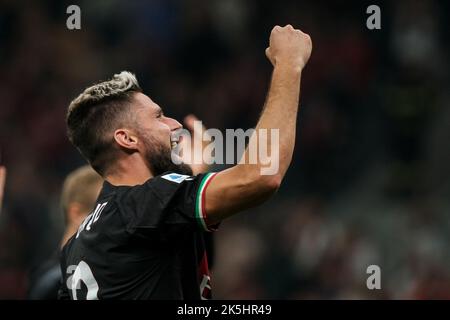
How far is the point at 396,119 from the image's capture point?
977 centimetres

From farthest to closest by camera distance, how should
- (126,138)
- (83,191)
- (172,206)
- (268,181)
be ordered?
(83,191) < (126,138) < (172,206) < (268,181)

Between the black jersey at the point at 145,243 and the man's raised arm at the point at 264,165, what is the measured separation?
5cm

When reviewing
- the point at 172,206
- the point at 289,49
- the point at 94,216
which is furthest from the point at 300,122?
the point at 172,206

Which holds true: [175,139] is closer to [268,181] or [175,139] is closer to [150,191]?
[150,191]

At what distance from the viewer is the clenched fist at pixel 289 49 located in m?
3.43

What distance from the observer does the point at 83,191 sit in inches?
214

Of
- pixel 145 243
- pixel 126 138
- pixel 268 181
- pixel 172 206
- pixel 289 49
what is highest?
pixel 289 49

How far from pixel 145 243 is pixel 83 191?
6.69ft

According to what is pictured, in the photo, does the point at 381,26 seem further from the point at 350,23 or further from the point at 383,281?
the point at 383,281

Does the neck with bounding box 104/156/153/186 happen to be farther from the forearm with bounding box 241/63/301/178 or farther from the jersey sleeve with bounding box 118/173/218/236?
the forearm with bounding box 241/63/301/178

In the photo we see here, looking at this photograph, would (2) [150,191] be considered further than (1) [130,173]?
No

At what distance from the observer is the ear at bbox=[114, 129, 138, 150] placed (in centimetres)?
381

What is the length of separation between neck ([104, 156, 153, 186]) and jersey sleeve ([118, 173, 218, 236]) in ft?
0.92

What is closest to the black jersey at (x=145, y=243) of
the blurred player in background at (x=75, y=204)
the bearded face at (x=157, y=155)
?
the bearded face at (x=157, y=155)
